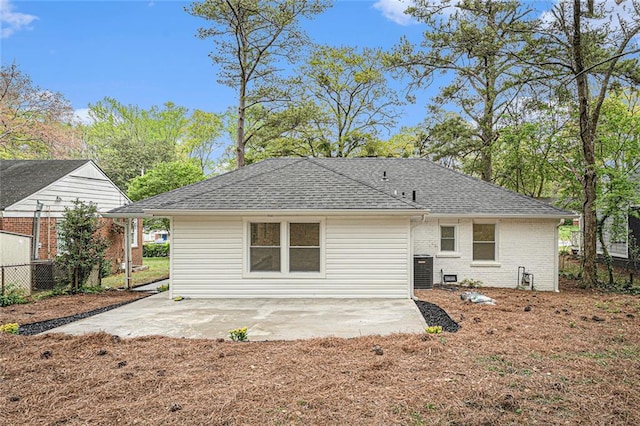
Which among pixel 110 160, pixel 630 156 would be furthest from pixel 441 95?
pixel 110 160

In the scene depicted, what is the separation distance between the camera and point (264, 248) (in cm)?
967

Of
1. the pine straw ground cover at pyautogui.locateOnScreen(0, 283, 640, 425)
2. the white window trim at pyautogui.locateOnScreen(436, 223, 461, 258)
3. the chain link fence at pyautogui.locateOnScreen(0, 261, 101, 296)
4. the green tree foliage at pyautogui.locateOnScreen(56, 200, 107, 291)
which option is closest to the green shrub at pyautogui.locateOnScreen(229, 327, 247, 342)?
the pine straw ground cover at pyautogui.locateOnScreen(0, 283, 640, 425)

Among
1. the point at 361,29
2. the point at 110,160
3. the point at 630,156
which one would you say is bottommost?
the point at 630,156

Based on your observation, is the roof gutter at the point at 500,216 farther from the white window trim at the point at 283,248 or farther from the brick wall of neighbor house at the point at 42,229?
the brick wall of neighbor house at the point at 42,229

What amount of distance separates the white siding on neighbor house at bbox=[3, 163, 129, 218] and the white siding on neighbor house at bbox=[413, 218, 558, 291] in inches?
451

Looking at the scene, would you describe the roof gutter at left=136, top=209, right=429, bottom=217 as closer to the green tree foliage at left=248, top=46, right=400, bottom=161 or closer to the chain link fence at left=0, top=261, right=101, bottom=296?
the chain link fence at left=0, top=261, right=101, bottom=296

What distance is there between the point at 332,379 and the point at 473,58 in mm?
16635

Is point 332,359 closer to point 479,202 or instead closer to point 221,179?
point 221,179

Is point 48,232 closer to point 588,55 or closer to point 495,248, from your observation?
point 495,248

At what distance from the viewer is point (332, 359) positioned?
5070 millimetres

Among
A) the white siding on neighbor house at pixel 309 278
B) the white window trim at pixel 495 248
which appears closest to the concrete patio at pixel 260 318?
the white siding on neighbor house at pixel 309 278

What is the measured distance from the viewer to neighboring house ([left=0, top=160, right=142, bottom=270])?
43.1 feet

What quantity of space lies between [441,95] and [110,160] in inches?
916

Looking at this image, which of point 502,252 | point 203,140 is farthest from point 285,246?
point 203,140
